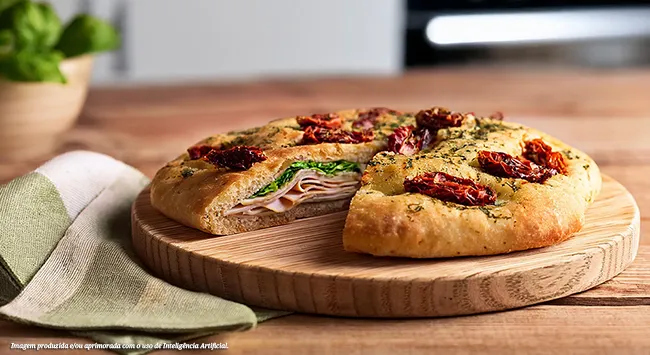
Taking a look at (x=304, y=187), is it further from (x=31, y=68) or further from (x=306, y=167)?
(x=31, y=68)

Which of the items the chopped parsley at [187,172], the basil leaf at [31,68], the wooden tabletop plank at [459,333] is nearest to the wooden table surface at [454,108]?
the wooden tabletop plank at [459,333]

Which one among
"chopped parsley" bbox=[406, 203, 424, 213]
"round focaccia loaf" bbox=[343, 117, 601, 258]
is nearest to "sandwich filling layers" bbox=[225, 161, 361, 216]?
"round focaccia loaf" bbox=[343, 117, 601, 258]

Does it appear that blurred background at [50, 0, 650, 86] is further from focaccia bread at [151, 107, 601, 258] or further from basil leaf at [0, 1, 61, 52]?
focaccia bread at [151, 107, 601, 258]

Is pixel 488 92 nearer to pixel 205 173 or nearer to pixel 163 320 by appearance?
pixel 205 173

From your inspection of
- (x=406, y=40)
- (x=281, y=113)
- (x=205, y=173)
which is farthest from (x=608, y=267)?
(x=406, y=40)

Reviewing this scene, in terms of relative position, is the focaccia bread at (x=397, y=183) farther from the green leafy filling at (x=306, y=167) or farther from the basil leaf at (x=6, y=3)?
the basil leaf at (x=6, y=3)

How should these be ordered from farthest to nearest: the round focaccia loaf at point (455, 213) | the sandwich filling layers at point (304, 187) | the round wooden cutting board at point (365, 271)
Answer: the sandwich filling layers at point (304, 187) → the round focaccia loaf at point (455, 213) → the round wooden cutting board at point (365, 271)
